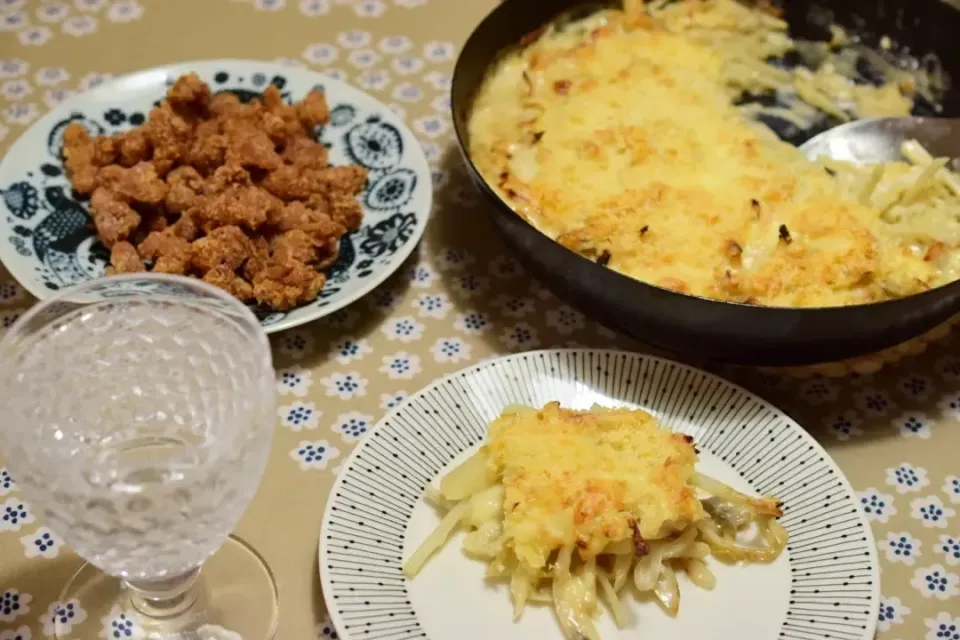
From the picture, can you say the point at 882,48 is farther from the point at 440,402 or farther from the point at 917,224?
the point at 440,402

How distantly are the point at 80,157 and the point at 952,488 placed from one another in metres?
1.20

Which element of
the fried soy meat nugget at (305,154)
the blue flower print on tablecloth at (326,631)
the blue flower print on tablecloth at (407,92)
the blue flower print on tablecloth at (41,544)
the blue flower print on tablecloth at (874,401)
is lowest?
the blue flower print on tablecloth at (874,401)

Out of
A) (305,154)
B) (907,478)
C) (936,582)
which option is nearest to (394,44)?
(305,154)

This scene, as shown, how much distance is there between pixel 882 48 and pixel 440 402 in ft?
3.40

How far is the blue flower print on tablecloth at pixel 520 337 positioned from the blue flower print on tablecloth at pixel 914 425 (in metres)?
0.46

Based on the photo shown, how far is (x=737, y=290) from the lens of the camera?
1.13 meters

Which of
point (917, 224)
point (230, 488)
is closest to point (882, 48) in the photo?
point (917, 224)

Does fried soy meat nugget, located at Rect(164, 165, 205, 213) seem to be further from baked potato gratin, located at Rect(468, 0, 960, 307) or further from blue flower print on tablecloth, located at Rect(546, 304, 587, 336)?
blue flower print on tablecloth, located at Rect(546, 304, 587, 336)

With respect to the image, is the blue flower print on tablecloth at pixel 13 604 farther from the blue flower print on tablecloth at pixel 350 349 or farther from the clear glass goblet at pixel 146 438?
the blue flower print on tablecloth at pixel 350 349

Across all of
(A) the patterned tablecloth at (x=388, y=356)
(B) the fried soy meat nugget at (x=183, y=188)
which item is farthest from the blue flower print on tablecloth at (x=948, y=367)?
(B) the fried soy meat nugget at (x=183, y=188)

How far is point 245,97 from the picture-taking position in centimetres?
146

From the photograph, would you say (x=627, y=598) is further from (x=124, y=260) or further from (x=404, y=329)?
(x=124, y=260)

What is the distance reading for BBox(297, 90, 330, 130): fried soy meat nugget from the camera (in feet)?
4.56

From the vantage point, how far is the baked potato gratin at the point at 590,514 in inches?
35.1
